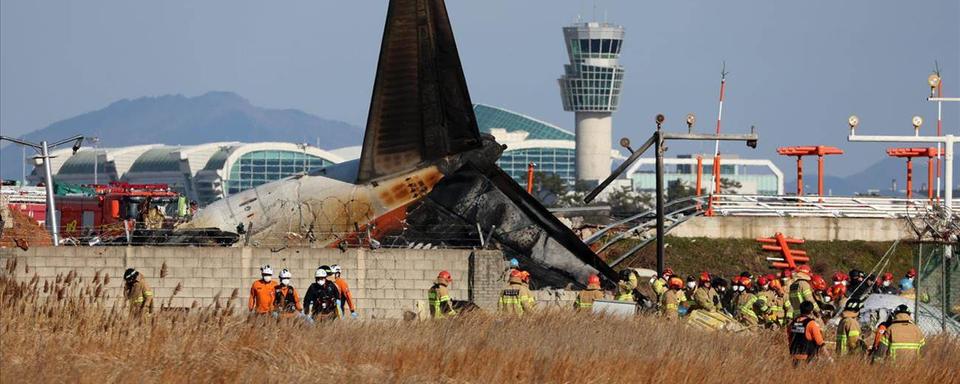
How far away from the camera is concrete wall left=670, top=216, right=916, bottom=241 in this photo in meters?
55.0

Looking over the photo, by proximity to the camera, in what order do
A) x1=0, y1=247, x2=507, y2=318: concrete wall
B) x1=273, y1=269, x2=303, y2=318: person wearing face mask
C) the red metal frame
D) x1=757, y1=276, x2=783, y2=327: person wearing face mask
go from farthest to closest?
the red metal frame
x1=0, y1=247, x2=507, y2=318: concrete wall
x1=757, y1=276, x2=783, y2=327: person wearing face mask
x1=273, y1=269, x2=303, y2=318: person wearing face mask

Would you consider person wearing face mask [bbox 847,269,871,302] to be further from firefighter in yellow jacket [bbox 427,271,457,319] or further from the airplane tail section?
firefighter in yellow jacket [bbox 427,271,457,319]

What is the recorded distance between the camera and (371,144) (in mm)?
40906

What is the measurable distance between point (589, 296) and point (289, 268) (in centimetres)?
658

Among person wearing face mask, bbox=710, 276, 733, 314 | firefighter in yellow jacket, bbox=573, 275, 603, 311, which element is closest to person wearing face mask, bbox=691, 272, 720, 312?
person wearing face mask, bbox=710, 276, 733, 314

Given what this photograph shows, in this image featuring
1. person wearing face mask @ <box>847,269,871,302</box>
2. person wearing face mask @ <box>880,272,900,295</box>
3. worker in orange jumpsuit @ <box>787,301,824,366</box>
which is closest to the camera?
worker in orange jumpsuit @ <box>787,301,824,366</box>

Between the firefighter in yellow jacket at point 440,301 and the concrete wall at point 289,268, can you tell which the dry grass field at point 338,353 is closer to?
the firefighter in yellow jacket at point 440,301

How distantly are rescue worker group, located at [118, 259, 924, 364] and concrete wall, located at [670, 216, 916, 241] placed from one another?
12433 mm

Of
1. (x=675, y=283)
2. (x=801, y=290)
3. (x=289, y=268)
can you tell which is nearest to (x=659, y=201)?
(x=801, y=290)

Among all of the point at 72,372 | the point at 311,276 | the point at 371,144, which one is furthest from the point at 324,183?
the point at 72,372

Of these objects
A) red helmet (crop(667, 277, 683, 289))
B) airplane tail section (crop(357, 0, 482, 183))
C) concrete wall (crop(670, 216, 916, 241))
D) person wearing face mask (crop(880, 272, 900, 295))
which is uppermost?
airplane tail section (crop(357, 0, 482, 183))

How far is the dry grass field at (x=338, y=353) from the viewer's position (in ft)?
64.9

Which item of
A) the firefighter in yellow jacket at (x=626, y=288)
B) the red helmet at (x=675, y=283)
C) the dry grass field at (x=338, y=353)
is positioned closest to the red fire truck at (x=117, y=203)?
the firefighter in yellow jacket at (x=626, y=288)

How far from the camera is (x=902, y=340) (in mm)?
23953
